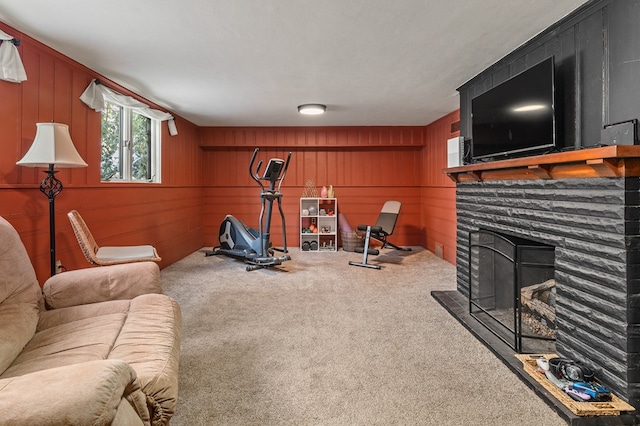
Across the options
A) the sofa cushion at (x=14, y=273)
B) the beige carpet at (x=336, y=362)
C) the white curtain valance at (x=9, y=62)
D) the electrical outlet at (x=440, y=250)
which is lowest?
the beige carpet at (x=336, y=362)

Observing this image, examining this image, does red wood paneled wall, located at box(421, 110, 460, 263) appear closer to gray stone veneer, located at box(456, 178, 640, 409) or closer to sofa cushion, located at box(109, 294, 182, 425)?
gray stone veneer, located at box(456, 178, 640, 409)

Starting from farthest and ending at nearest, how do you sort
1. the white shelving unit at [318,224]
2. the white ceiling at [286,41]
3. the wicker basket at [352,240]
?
the white shelving unit at [318,224] < the wicker basket at [352,240] < the white ceiling at [286,41]

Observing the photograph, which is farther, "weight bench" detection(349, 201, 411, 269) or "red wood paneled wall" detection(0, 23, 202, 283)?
"weight bench" detection(349, 201, 411, 269)

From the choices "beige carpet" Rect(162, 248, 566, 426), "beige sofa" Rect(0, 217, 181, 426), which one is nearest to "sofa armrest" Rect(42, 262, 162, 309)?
"beige sofa" Rect(0, 217, 181, 426)

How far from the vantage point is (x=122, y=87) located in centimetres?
381

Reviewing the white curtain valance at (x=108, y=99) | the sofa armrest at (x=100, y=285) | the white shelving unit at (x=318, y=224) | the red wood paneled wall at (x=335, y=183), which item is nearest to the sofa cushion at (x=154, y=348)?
the sofa armrest at (x=100, y=285)

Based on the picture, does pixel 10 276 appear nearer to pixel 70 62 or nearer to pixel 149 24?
pixel 149 24

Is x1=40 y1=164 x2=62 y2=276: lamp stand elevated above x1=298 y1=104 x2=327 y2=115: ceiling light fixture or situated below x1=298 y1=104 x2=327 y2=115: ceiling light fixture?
below

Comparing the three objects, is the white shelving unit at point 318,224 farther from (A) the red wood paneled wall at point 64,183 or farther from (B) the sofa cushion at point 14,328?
(B) the sofa cushion at point 14,328

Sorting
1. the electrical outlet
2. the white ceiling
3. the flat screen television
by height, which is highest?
the white ceiling

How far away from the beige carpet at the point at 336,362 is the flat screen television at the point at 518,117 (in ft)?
4.79

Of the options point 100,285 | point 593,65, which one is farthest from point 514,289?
point 100,285

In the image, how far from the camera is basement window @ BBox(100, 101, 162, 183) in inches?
147

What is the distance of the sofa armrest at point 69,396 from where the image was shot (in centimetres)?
80
